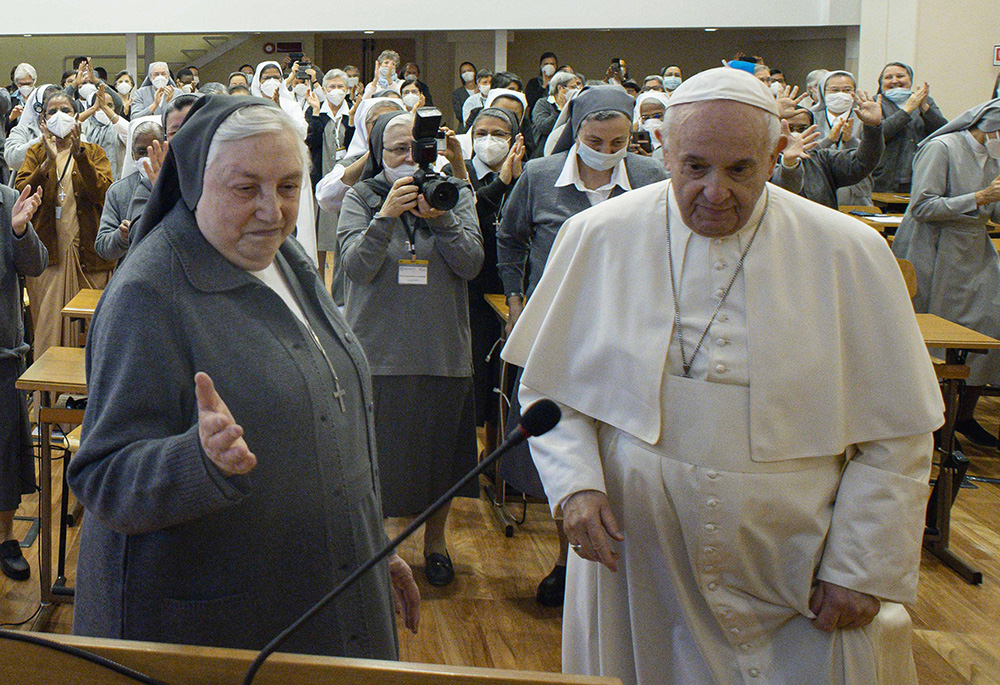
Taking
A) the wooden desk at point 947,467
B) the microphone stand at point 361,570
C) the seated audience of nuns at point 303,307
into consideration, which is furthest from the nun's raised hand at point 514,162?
the microphone stand at point 361,570

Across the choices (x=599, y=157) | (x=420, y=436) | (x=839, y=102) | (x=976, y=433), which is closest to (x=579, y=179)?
(x=599, y=157)

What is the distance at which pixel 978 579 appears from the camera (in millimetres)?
3775

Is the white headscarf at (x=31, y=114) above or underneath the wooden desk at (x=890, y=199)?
above

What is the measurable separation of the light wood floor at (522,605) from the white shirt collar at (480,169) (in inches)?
64.4

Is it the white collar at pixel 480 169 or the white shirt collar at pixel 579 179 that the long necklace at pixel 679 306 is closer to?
the white shirt collar at pixel 579 179

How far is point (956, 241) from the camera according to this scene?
5.29 meters

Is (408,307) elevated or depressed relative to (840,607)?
elevated

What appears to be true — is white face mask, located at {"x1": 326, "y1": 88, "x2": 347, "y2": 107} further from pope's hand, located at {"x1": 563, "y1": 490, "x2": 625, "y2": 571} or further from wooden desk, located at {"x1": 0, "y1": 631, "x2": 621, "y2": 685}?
wooden desk, located at {"x1": 0, "y1": 631, "x2": 621, "y2": 685}

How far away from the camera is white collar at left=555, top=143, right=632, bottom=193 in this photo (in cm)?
349

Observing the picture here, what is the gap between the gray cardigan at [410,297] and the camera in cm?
353

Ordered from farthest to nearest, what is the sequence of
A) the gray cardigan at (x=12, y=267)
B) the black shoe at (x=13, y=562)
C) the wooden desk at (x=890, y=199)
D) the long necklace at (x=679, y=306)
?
the wooden desk at (x=890, y=199), the black shoe at (x=13, y=562), the gray cardigan at (x=12, y=267), the long necklace at (x=679, y=306)

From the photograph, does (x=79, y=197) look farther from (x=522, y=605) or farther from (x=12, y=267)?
(x=522, y=605)

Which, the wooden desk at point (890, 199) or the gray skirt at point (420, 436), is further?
the wooden desk at point (890, 199)

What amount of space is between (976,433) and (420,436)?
10.8 ft
